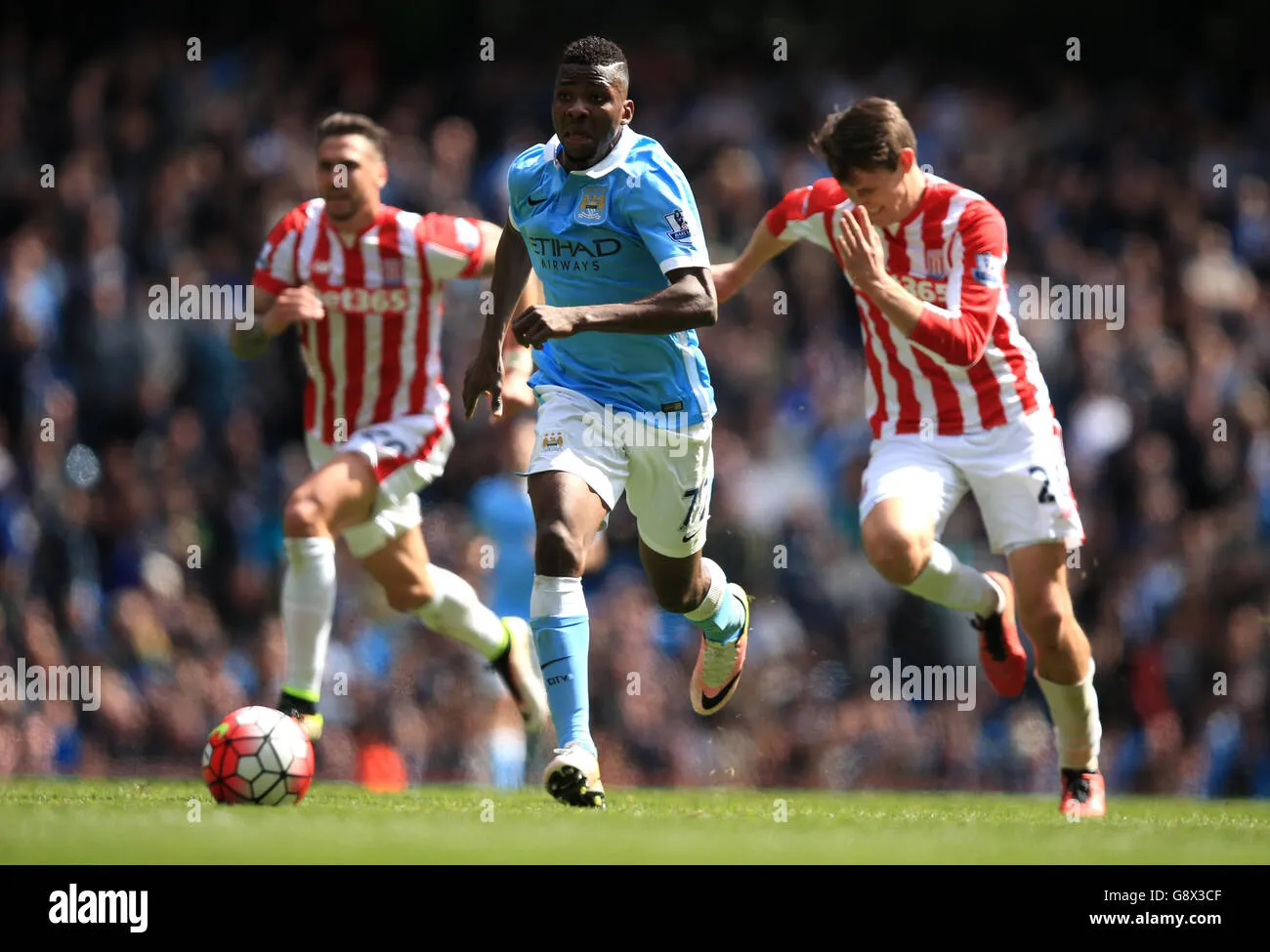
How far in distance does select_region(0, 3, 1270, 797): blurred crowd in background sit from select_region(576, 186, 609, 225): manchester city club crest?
395 centimetres

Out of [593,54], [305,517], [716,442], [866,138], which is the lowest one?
[305,517]

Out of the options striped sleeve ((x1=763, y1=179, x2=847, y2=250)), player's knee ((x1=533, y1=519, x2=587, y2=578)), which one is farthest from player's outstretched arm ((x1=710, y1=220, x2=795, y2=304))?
player's knee ((x1=533, y1=519, x2=587, y2=578))

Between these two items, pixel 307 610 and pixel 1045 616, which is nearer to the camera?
pixel 1045 616

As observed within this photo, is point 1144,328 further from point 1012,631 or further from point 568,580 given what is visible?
point 568,580

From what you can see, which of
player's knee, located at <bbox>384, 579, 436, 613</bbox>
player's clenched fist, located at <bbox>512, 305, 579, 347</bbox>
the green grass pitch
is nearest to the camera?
the green grass pitch

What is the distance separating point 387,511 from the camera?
9086 millimetres

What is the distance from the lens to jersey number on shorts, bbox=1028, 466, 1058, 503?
783cm

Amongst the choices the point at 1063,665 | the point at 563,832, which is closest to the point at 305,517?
the point at 563,832

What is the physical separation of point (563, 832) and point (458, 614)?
11.6 ft

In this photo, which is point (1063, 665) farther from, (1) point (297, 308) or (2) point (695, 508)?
(1) point (297, 308)

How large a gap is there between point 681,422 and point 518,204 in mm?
1023

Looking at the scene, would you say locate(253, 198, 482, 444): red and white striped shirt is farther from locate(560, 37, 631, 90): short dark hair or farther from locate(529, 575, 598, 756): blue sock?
locate(529, 575, 598, 756): blue sock

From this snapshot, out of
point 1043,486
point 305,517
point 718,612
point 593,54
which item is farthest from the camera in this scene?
point 305,517

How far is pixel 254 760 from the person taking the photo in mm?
6922
